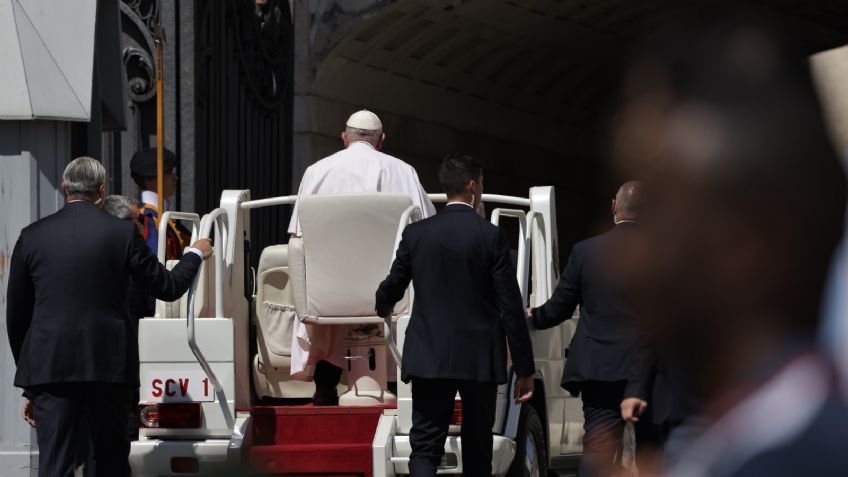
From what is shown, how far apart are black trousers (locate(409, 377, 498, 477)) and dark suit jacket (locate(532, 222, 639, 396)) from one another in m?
0.46

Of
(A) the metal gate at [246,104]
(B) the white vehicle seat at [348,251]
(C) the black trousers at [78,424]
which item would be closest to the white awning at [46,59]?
(B) the white vehicle seat at [348,251]

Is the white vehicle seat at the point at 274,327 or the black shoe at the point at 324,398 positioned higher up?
the white vehicle seat at the point at 274,327

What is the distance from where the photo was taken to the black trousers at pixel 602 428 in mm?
7242

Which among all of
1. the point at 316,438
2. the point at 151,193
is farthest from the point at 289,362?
the point at 151,193

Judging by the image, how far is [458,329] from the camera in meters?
6.96

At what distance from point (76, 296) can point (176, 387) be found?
118 cm

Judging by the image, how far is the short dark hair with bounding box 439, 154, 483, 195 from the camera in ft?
23.5

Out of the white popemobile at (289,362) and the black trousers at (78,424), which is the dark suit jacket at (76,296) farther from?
the white popemobile at (289,362)

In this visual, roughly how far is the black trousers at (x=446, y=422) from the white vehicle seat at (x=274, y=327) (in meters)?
1.28

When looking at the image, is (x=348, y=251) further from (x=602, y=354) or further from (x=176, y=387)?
(x=602, y=354)

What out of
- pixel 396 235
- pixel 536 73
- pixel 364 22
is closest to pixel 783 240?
pixel 396 235

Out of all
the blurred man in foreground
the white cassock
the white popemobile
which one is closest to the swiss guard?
the white popemobile

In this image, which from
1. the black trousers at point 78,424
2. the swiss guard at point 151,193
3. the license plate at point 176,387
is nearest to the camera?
the black trousers at point 78,424

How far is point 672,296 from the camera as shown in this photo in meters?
2.15
